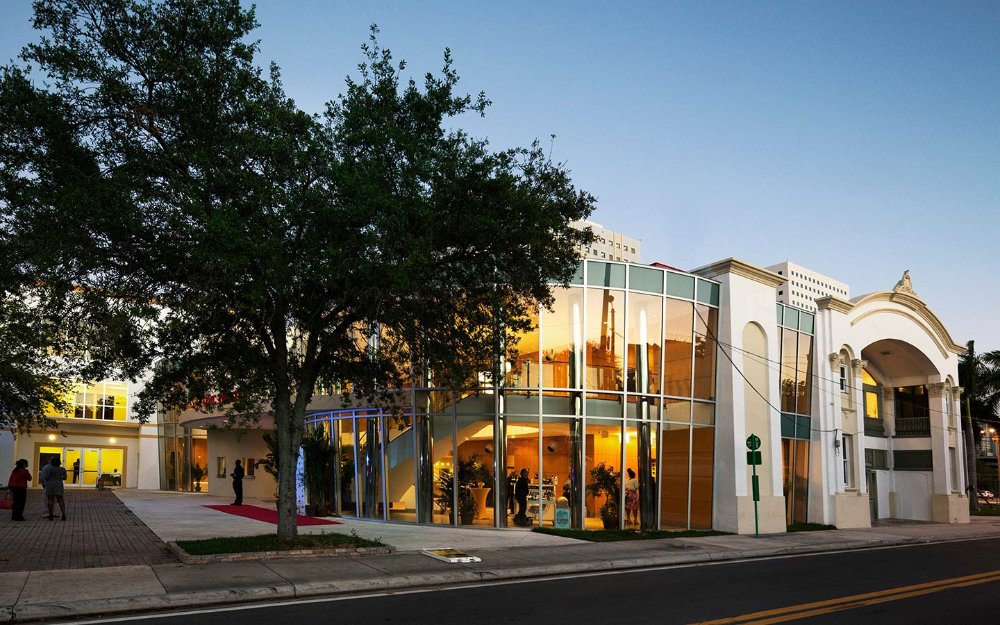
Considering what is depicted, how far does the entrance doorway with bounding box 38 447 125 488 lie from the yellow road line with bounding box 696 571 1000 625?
4976cm

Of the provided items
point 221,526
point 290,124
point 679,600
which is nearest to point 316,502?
point 221,526

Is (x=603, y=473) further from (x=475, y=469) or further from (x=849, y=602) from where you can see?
(x=849, y=602)

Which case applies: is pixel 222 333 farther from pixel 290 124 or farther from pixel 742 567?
pixel 742 567

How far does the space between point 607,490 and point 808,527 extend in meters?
8.80

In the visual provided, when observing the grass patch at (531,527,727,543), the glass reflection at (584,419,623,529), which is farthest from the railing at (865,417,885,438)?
the glass reflection at (584,419,623,529)

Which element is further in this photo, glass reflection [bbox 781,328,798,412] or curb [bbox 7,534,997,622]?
glass reflection [bbox 781,328,798,412]

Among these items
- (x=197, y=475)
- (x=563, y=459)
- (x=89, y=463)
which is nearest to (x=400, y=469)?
(x=563, y=459)

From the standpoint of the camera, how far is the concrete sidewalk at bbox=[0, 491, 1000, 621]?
10.8 meters

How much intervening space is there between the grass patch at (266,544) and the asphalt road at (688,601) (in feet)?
14.9

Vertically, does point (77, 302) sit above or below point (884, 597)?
above

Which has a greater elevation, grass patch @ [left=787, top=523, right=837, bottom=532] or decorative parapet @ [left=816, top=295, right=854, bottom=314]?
decorative parapet @ [left=816, top=295, right=854, bottom=314]

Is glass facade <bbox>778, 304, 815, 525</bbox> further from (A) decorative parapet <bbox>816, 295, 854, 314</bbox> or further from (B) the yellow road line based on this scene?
(B) the yellow road line

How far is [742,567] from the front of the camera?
619 inches

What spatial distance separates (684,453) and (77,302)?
58.3ft
